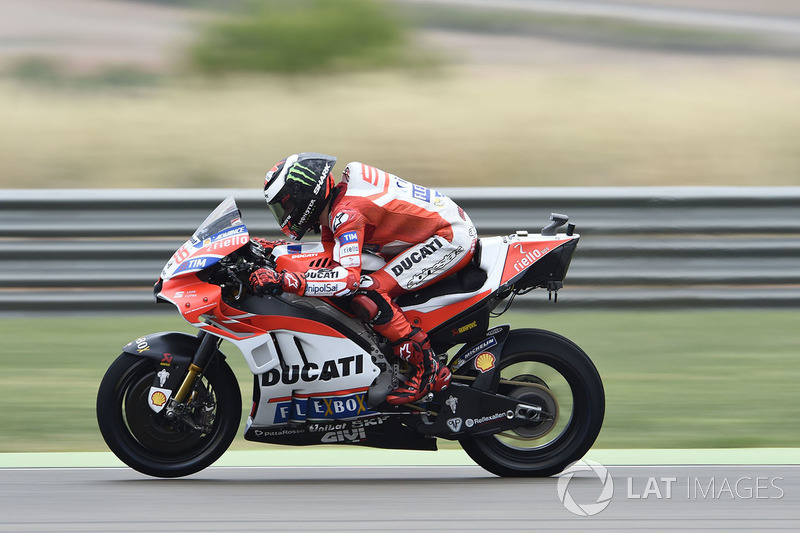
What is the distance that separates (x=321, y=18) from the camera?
605 inches

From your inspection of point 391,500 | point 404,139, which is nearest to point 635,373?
point 391,500

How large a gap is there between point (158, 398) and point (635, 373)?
3.68 m

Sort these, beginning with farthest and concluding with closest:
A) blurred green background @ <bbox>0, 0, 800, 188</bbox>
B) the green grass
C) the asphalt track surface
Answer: blurred green background @ <bbox>0, 0, 800, 188</bbox> < the green grass < the asphalt track surface

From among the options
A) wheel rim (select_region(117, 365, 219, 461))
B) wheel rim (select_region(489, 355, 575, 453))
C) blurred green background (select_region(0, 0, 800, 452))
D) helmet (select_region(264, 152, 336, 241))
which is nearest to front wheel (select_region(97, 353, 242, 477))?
wheel rim (select_region(117, 365, 219, 461))

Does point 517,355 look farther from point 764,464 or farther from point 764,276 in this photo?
point 764,276

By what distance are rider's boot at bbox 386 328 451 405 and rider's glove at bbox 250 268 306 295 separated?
0.56 metres

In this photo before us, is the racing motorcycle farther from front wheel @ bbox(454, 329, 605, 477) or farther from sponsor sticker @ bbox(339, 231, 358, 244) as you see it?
sponsor sticker @ bbox(339, 231, 358, 244)

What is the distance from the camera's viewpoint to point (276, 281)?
5.31m

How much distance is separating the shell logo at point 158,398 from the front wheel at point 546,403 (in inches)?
58.1

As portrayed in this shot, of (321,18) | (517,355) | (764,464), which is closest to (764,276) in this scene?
(764,464)

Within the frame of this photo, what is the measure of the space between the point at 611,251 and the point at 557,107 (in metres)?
4.48

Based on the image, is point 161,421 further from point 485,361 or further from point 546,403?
point 546,403

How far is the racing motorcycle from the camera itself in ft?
18.1

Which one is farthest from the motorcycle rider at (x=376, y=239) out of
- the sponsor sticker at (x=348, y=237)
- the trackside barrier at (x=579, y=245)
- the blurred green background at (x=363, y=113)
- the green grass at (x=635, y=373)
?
the blurred green background at (x=363, y=113)
